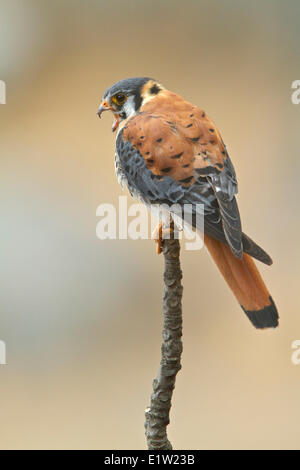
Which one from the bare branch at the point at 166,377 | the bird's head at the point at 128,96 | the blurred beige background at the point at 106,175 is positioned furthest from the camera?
the blurred beige background at the point at 106,175

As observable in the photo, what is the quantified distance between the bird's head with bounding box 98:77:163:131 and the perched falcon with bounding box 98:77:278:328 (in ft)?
0.26

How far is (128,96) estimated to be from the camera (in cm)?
161

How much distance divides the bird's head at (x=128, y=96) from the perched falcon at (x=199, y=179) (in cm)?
8

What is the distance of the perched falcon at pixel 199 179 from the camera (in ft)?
4.50

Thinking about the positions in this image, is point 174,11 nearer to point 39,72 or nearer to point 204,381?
point 39,72

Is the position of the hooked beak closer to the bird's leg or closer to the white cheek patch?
the white cheek patch

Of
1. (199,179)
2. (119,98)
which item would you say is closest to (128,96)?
(119,98)

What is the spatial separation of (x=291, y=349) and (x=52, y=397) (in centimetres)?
139

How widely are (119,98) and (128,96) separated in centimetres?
3

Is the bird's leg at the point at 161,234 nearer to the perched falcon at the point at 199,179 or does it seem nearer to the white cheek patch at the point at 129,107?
the perched falcon at the point at 199,179

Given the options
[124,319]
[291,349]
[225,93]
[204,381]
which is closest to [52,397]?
[124,319]

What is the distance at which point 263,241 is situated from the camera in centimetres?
357

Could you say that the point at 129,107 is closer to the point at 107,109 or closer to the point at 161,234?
the point at 107,109

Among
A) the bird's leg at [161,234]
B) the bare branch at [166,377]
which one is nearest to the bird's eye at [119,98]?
the bird's leg at [161,234]
